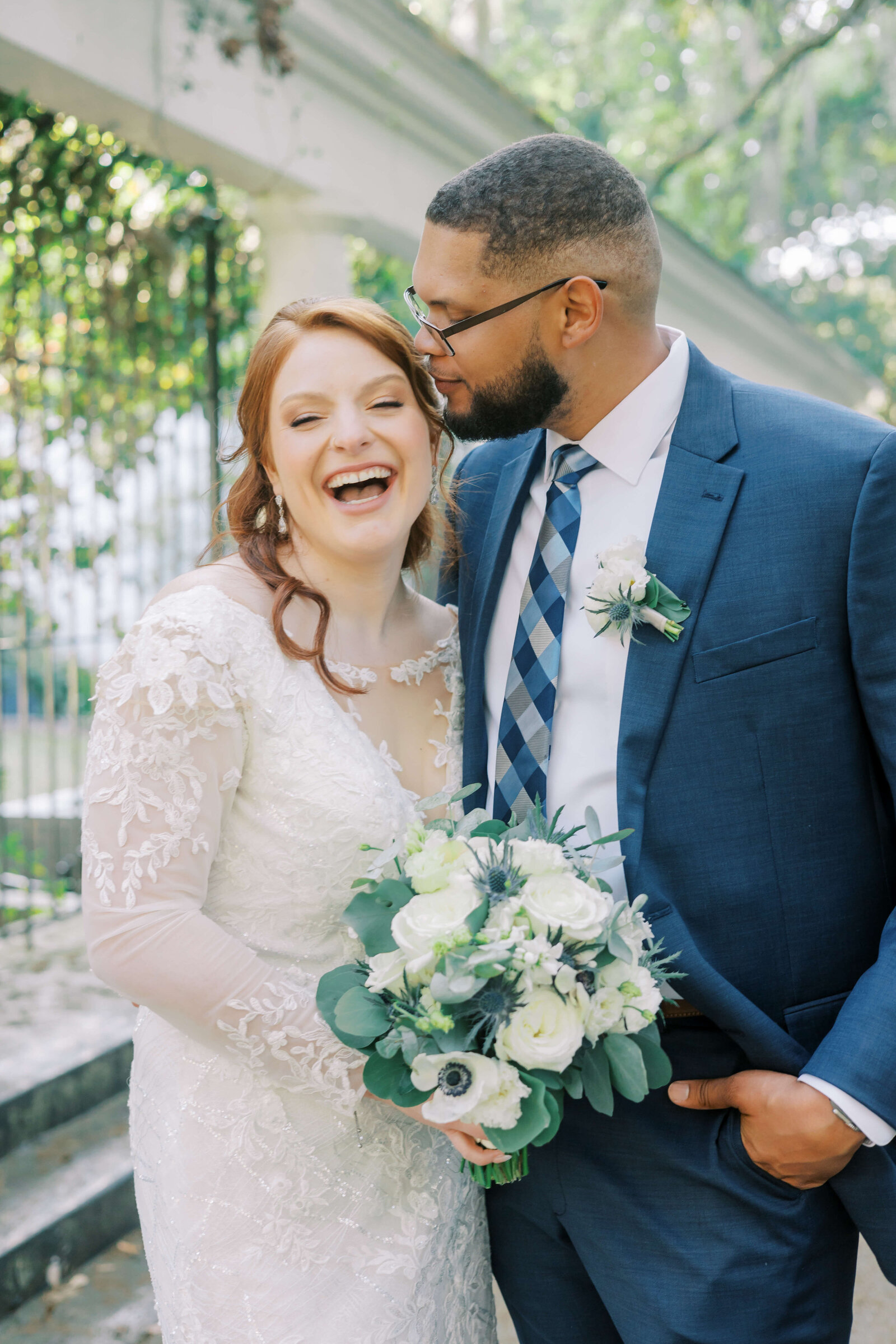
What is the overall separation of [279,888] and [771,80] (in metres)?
11.0

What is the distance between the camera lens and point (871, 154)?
773 inches

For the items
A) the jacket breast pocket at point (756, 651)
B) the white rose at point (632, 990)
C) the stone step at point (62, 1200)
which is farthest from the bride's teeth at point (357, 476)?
the stone step at point (62, 1200)

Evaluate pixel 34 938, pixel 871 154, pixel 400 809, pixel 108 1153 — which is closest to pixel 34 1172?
pixel 108 1153

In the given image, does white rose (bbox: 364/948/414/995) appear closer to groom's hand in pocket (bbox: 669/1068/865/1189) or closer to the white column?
groom's hand in pocket (bbox: 669/1068/865/1189)

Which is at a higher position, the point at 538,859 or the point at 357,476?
the point at 357,476

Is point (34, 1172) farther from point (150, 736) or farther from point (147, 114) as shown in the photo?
point (147, 114)

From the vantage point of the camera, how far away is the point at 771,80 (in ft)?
34.4

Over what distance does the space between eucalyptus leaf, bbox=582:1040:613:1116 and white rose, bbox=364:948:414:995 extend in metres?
0.30

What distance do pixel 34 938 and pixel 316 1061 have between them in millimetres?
3883

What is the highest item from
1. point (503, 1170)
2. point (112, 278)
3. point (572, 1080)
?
point (112, 278)

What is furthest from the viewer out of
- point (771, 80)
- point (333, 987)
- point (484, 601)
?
point (771, 80)

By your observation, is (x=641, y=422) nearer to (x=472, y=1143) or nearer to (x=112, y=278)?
(x=472, y=1143)

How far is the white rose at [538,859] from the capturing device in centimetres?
159

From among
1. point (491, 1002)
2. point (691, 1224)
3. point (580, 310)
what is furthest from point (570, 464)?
point (691, 1224)
